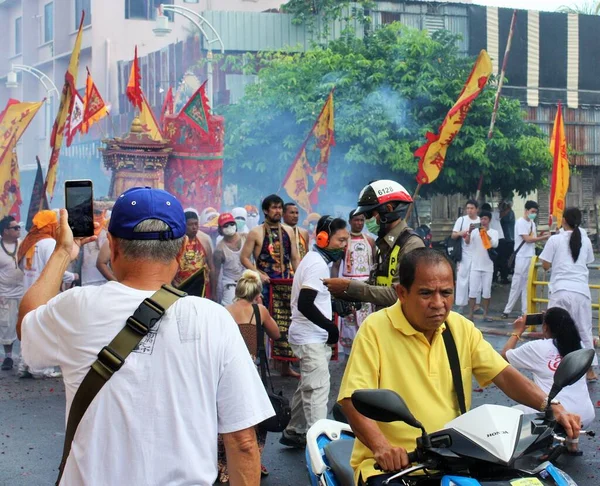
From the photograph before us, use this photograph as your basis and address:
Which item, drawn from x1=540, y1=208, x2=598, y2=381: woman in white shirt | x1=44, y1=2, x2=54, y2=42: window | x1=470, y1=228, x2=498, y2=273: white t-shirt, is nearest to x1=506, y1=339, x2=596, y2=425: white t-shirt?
x1=540, y1=208, x2=598, y2=381: woman in white shirt

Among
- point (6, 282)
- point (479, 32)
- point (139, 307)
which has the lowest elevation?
point (6, 282)

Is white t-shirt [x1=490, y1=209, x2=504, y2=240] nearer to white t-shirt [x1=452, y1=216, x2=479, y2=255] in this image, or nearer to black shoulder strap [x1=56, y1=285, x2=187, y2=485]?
white t-shirt [x1=452, y1=216, x2=479, y2=255]

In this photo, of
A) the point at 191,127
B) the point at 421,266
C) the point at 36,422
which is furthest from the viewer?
the point at 191,127

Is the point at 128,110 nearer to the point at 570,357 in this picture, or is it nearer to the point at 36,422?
the point at 36,422

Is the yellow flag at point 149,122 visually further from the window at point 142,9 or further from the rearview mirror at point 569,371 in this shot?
the window at point 142,9

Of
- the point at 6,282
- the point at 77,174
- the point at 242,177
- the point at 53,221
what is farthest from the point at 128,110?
Answer: the point at 53,221

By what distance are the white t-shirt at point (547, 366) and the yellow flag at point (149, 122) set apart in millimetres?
14610

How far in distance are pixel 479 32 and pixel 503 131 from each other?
9107mm

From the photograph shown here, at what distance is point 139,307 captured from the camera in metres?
2.66

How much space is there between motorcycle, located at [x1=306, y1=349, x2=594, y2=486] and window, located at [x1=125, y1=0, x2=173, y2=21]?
37.3 meters

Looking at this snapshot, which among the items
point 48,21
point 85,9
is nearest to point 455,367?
point 85,9

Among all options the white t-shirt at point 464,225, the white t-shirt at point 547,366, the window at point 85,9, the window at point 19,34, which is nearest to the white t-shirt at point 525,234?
the white t-shirt at point 464,225

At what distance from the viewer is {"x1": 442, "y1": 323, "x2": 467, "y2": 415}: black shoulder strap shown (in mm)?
3574

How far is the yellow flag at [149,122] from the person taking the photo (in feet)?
67.7
